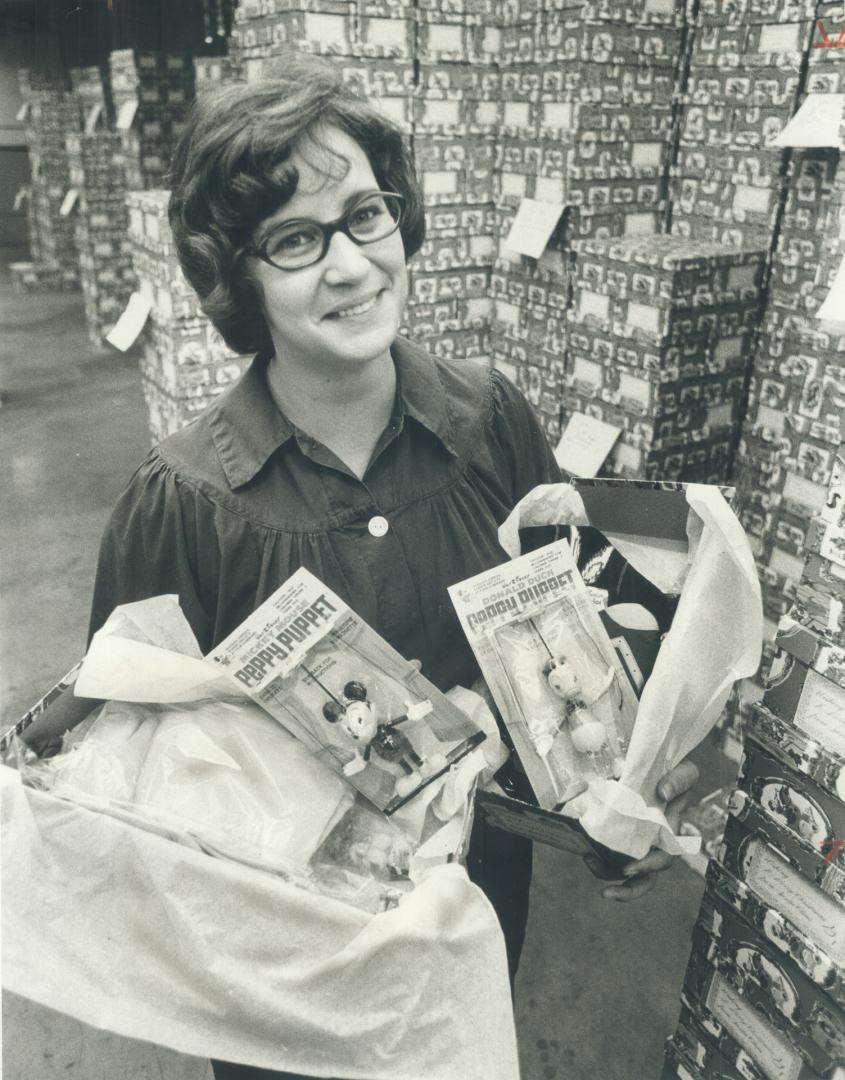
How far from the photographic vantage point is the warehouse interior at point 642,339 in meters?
1.30

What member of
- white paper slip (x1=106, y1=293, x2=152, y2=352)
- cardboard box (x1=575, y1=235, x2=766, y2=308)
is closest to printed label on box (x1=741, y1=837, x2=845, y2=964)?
cardboard box (x1=575, y1=235, x2=766, y2=308)

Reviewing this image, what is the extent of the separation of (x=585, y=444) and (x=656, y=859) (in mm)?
1556

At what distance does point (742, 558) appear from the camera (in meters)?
1.11

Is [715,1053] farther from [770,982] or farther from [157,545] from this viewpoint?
[157,545]

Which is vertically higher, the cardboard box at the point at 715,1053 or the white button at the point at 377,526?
the white button at the point at 377,526

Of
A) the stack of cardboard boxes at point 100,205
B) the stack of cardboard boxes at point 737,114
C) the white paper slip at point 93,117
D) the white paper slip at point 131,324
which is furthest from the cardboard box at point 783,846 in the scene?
the white paper slip at point 93,117

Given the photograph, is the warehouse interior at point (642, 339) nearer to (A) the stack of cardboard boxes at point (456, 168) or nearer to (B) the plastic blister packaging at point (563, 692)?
(A) the stack of cardboard boxes at point (456, 168)

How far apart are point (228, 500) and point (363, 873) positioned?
0.50 m

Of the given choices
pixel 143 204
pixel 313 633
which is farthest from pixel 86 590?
pixel 313 633

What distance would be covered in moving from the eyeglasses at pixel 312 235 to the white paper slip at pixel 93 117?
5.89 m

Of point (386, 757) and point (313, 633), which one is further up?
point (313, 633)

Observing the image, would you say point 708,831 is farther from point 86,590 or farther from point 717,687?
point 86,590

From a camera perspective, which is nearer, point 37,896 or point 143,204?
point 37,896

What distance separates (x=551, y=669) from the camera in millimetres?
1174
